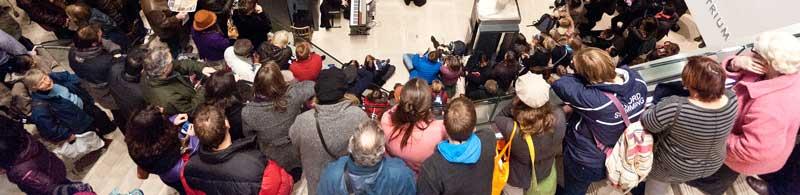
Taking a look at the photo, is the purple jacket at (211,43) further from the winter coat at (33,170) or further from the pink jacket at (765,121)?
the pink jacket at (765,121)

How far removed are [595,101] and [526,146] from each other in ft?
1.65

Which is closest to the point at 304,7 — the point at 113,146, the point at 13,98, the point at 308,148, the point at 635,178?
the point at 113,146

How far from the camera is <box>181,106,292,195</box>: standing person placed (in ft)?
10.2

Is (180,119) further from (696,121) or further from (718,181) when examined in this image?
(718,181)

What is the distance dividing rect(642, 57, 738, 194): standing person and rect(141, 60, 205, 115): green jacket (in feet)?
11.0

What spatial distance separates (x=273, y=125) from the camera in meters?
3.65

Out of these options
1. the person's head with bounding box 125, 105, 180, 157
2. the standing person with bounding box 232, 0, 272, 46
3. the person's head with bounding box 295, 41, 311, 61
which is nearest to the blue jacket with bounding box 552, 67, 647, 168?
the person's head with bounding box 125, 105, 180, 157

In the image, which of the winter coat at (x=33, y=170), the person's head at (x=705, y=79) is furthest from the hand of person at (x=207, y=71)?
the person's head at (x=705, y=79)

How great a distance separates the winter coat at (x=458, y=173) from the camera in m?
3.04

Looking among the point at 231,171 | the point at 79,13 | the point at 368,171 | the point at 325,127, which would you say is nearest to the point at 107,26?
the point at 79,13

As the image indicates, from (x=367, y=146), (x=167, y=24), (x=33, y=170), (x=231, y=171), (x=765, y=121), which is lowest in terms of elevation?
(x=33, y=170)

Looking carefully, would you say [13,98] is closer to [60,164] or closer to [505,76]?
[60,164]

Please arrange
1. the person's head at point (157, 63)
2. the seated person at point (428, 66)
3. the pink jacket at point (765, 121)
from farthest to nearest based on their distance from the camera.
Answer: the seated person at point (428, 66)
the person's head at point (157, 63)
the pink jacket at point (765, 121)

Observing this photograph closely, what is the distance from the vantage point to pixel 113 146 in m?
5.48
